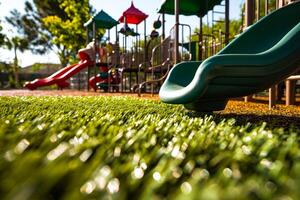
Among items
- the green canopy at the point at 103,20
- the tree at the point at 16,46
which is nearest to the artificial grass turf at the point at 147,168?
the green canopy at the point at 103,20

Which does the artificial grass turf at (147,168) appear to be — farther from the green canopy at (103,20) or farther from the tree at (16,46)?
the tree at (16,46)

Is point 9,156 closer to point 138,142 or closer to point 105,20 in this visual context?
point 138,142

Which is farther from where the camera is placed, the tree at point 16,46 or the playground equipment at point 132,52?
the tree at point 16,46

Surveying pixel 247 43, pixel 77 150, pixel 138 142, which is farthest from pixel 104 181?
pixel 247 43

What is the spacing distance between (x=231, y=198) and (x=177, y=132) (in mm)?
1188

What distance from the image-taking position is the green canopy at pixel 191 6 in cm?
1007

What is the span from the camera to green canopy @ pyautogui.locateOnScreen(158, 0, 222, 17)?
10070 millimetres

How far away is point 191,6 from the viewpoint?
405 inches

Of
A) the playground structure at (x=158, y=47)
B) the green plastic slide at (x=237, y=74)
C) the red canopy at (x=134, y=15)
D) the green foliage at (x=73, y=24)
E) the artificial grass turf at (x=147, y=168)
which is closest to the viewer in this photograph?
the artificial grass turf at (x=147, y=168)

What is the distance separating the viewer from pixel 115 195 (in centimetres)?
63

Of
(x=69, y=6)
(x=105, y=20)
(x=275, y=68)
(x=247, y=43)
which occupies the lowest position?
(x=275, y=68)

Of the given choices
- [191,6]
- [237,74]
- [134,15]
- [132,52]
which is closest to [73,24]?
[134,15]

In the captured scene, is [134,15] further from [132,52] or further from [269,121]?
[269,121]

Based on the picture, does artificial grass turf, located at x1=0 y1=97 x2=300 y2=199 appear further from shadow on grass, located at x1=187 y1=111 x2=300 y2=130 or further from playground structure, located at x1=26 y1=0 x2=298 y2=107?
playground structure, located at x1=26 y1=0 x2=298 y2=107
